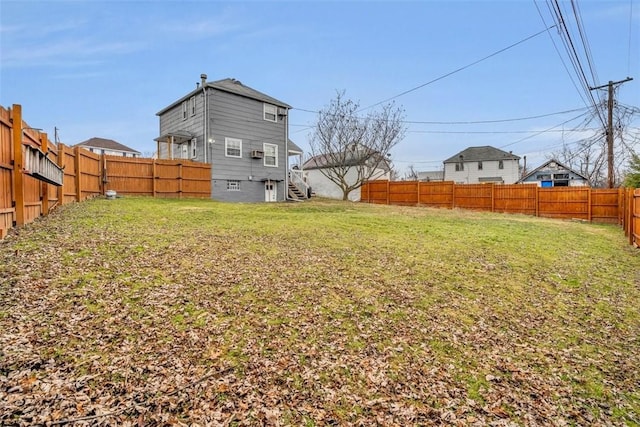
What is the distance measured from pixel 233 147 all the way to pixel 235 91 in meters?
3.00

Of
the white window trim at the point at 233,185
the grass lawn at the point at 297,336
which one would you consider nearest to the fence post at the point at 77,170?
the grass lawn at the point at 297,336

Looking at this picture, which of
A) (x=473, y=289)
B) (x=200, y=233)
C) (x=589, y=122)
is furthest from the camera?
(x=589, y=122)

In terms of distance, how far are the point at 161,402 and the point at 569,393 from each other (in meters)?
3.31

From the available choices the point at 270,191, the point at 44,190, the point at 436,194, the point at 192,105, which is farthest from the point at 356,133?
the point at 44,190

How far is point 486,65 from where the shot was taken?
46.4ft

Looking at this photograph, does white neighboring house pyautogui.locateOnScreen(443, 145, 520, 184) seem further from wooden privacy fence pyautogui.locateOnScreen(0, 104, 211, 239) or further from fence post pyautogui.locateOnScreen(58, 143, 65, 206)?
fence post pyautogui.locateOnScreen(58, 143, 65, 206)

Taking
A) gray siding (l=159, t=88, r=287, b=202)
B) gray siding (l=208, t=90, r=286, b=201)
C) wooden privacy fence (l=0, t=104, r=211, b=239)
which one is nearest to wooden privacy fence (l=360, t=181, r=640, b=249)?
gray siding (l=208, t=90, r=286, b=201)

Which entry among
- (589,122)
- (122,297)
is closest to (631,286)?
(122,297)

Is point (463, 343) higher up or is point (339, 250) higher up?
point (339, 250)

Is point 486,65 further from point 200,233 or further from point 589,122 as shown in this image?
point 200,233

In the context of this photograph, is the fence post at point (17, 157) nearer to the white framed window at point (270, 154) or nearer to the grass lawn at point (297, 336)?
the grass lawn at point (297, 336)

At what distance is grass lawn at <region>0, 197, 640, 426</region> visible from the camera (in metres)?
2.38

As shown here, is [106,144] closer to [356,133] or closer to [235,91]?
[235,91]

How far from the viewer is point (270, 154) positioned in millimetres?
19781
